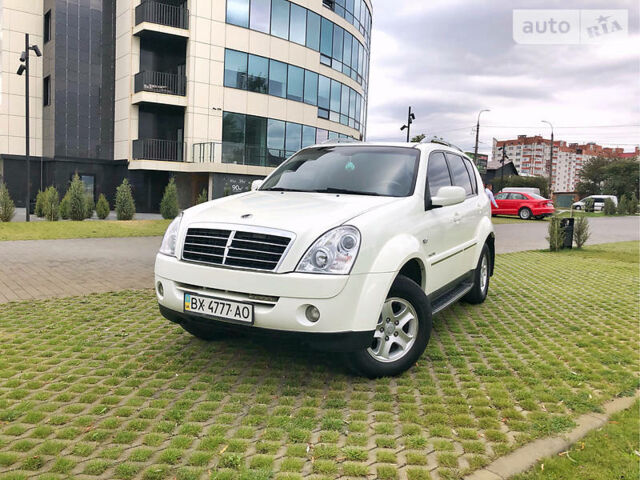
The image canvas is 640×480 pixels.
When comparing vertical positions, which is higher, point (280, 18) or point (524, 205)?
point (280, 18)

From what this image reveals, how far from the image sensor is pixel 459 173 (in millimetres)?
6277

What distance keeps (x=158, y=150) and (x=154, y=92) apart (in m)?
2.80

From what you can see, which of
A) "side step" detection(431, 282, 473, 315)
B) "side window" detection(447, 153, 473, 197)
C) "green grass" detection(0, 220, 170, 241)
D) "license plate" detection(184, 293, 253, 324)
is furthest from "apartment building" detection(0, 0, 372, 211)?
"license plate" detection(184, 293, 253, 324)

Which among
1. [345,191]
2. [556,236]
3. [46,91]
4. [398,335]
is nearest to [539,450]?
[398,335]

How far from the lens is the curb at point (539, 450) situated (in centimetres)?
283

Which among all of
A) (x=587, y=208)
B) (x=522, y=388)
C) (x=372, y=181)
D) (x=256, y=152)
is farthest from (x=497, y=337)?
(x=587, y=208)

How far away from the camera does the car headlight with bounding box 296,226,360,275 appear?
3658 millimetres

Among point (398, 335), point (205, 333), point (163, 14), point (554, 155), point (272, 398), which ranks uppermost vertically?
point (554, 155)

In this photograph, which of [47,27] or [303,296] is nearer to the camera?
[303,296]

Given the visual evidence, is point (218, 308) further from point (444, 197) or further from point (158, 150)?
point (158, 150)

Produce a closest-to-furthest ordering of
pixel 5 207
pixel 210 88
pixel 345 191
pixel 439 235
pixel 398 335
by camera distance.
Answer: pixel 398 335
pixel 345 191
pixel 439 235
pixel 5 207
pixel 210 88

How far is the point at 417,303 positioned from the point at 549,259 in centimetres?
→ 939

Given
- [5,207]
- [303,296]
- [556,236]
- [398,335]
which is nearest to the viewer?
[303,296]

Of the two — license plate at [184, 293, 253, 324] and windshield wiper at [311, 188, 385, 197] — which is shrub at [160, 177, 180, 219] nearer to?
windshield wiper at [311, 188, 385, 197]
